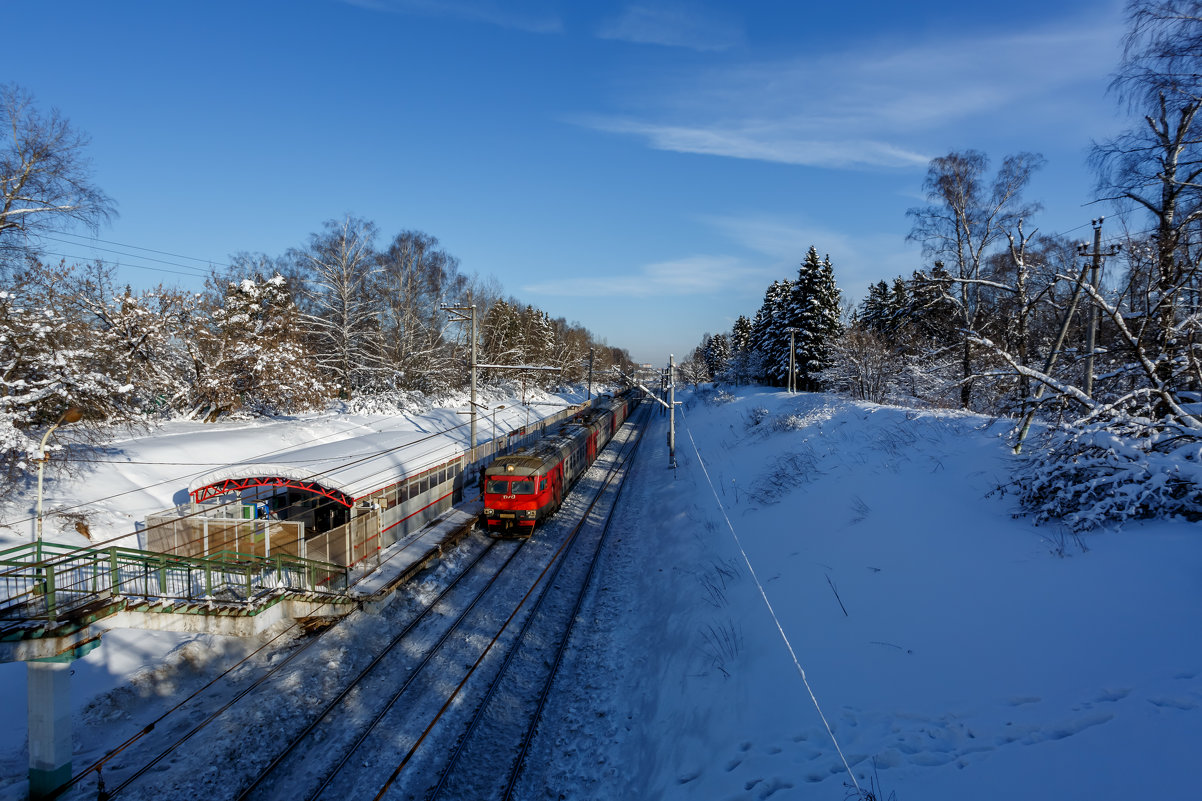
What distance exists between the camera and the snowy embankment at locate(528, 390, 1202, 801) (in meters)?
4.76

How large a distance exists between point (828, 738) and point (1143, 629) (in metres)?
3.26

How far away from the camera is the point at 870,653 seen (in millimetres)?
7461

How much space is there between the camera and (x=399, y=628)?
12.1 m

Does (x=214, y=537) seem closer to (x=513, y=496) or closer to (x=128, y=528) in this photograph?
(x=128, y=528)

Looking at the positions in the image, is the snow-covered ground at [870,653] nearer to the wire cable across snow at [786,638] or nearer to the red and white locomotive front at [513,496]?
the wire cable across snow at [786,638]

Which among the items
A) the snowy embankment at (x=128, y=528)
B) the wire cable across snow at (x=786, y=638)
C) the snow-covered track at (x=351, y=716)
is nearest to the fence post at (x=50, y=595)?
the snowy embankment at (x=128, y=528)

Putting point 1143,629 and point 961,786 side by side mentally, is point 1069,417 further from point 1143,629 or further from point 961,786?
point 961,786

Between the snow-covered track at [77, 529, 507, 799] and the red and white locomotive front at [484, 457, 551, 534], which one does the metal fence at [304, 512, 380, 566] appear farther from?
the red and white locomotive front at [484, 457, 551, 534]

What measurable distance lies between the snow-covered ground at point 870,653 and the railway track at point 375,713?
1149 mm

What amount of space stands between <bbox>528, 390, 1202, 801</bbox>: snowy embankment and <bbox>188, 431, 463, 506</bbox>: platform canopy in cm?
760

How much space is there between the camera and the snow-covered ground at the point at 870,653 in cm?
487

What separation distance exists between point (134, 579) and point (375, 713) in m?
5.02

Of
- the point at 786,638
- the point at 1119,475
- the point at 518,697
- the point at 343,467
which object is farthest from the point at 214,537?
the point at 1119,475

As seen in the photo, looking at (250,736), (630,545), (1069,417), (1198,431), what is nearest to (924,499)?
(1069,417)
